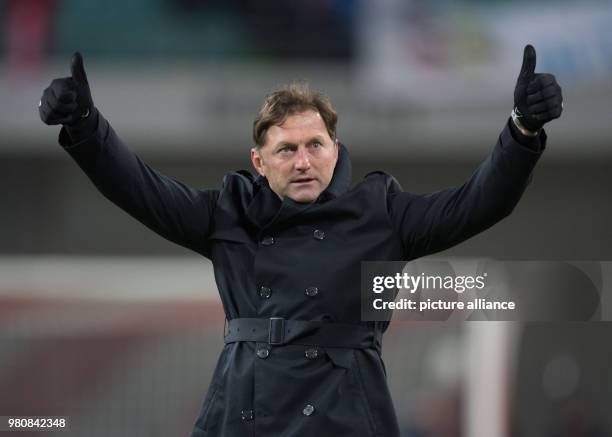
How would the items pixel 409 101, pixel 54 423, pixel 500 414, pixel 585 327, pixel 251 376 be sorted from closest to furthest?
pixel 251 376 < pixel 54 423 < pixel 500 414 < pixel 585 327 < pixel 409 101

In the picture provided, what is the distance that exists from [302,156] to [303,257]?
0.21 m

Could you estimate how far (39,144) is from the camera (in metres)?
10.2

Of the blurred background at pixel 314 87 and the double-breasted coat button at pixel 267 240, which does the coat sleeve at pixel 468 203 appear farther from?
the blurred background at pixel 314 87

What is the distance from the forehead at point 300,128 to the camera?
7.61 ft

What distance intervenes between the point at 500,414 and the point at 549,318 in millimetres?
2324

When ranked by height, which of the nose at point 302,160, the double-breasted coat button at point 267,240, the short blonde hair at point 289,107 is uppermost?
the short blonde hair at point 289,107

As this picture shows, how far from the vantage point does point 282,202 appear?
236cm

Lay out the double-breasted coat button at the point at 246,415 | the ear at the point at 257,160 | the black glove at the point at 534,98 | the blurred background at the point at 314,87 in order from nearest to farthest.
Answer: the black glove at the point at 534,98
the double-breasted coat button at the point at 246,415
the ear at the point at 257,160
the blurred background at the point at 314,87

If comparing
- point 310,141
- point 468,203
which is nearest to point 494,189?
point 468,203

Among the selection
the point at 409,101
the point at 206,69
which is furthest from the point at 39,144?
the point at 409,101

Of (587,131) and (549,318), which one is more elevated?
(587,131)

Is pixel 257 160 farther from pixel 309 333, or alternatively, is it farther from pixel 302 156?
pixel 309 333

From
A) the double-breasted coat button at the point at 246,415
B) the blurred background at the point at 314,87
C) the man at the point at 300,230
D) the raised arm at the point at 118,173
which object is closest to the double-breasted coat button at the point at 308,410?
the man at the point at 300,230

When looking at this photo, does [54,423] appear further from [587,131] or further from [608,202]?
[608,202]
